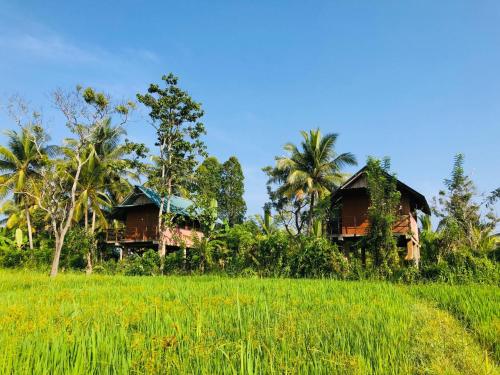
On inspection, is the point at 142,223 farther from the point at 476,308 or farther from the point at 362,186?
the point at 476,308

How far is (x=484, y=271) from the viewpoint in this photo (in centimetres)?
1012

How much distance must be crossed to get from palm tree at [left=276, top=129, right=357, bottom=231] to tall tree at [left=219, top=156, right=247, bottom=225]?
1022cm

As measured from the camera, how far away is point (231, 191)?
34469mm

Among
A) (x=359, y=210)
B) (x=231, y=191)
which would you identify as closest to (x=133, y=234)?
(x=231, y=191)

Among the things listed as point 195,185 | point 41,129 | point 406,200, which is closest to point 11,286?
point 41,129

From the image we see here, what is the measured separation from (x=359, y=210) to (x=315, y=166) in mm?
6217

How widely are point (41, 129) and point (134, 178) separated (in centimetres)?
960

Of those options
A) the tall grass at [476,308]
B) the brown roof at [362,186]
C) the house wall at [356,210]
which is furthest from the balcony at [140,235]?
the tall grass at [476,308]

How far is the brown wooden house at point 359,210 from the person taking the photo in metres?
17.3

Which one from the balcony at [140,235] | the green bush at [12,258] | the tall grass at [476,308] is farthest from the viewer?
the balcony at [140,235]

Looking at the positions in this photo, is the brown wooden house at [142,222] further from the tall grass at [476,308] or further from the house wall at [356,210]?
the tall grass at [476,308]

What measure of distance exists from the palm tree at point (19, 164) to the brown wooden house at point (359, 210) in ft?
59.9

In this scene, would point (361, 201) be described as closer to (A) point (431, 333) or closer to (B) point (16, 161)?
(A) point (431, 333)

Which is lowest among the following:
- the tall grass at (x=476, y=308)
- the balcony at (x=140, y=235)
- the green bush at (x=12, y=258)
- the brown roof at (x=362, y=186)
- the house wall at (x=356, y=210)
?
the green bush at (x=12, y=258)
